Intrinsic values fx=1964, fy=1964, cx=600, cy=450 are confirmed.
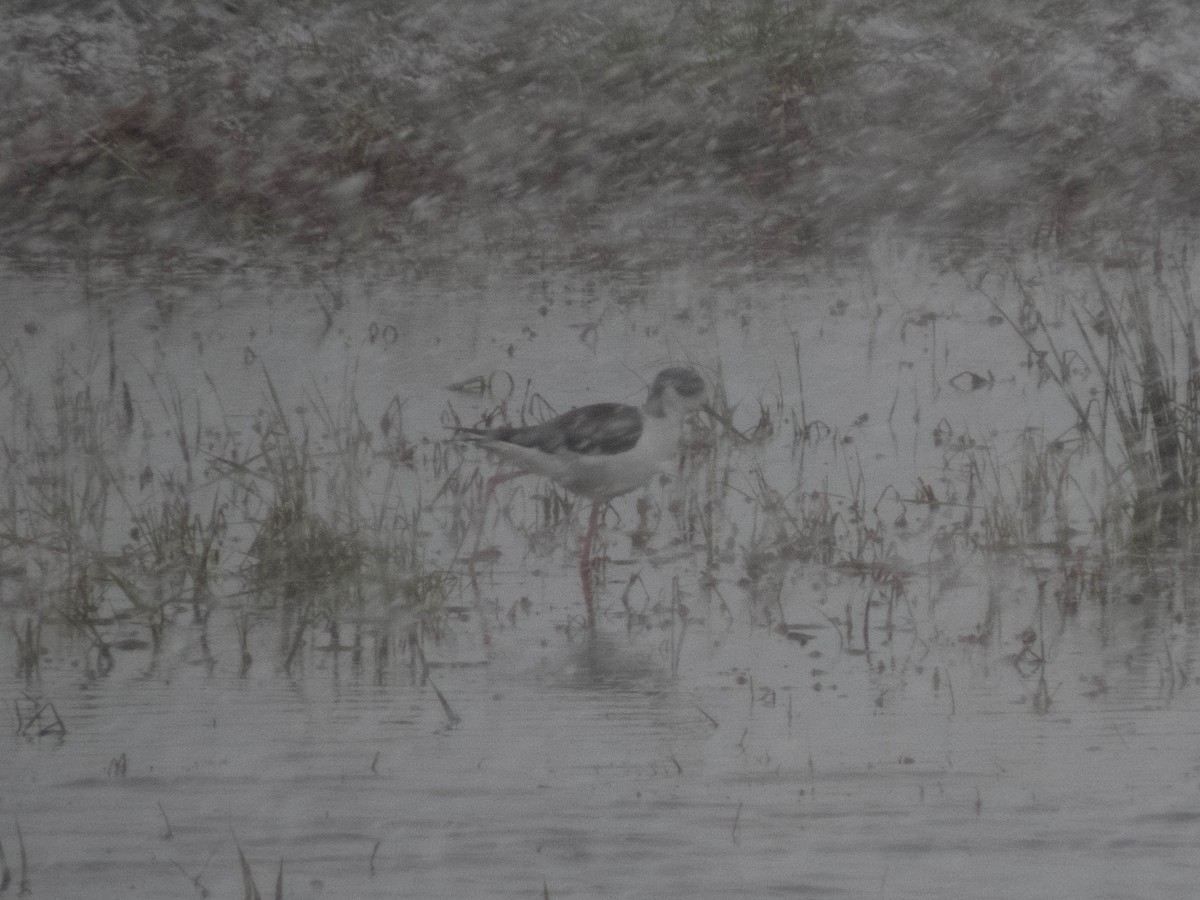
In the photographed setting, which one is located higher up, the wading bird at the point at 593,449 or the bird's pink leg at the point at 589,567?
the wading bird at the point at 593,449

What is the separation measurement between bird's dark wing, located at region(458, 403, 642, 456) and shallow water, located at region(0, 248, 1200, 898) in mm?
467

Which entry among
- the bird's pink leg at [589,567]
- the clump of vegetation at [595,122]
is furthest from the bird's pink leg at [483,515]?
the clump of vegetation at [595,122]

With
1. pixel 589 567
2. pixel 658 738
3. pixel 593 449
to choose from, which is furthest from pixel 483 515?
pixel 658 738

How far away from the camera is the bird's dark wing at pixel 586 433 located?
27.3 ft

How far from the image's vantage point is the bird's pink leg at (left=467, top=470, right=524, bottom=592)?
7.84 meters

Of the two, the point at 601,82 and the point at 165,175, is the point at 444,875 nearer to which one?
the point at 165,175

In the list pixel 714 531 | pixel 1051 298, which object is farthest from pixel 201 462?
pixel 1051 298

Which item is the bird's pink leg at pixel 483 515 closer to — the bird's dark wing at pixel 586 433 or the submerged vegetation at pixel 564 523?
the submerged vegetation at pixel 564 523

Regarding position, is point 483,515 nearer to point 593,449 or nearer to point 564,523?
point 593,449

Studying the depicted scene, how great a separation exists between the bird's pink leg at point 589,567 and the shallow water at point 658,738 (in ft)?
0.23

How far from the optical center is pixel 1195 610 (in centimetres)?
720

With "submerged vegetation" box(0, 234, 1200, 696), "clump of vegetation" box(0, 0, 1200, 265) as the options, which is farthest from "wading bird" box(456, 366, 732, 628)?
"clump of vegetation" box(0, 0, 1200, 265)

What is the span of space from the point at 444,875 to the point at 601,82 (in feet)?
64.3

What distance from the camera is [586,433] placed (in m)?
8.34
